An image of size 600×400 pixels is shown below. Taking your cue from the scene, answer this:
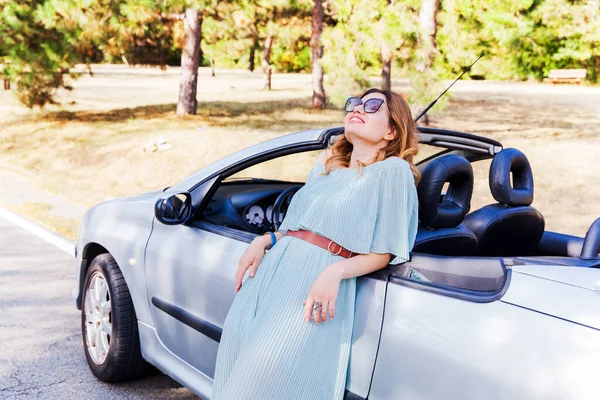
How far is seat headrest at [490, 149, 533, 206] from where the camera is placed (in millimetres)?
2889

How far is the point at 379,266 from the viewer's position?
240cm

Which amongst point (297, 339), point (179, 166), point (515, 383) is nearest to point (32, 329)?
point (297, 339)

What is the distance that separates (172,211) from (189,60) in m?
15.4

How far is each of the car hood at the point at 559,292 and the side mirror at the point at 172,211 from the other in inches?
68.2

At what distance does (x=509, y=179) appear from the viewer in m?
2.93

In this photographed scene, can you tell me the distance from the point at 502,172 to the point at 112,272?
2.15m

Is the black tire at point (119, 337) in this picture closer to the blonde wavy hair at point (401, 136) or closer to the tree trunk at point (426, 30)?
the blonde wavy hair at point (401, 136)

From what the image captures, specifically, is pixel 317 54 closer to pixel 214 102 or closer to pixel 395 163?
pixel 214 102

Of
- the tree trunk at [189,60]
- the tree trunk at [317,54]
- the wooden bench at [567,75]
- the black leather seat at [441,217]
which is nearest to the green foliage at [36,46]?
the tree trunk at [189,60]

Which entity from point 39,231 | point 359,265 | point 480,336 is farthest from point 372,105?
point 39,231

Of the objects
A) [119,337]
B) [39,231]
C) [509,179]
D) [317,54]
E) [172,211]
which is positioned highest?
[317,54]

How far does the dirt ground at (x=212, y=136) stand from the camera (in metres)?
11.6

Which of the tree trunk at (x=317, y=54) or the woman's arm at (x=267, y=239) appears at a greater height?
the tree trunk at (x=317, y=54)

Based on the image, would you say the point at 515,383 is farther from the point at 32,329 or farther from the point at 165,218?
the point at 32,329
